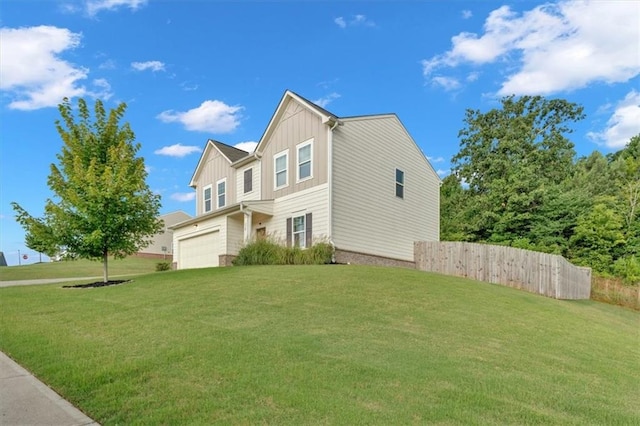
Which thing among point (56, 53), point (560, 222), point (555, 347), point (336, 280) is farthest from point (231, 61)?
point (560, 222)

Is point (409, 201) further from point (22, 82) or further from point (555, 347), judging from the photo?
point (22, 82)

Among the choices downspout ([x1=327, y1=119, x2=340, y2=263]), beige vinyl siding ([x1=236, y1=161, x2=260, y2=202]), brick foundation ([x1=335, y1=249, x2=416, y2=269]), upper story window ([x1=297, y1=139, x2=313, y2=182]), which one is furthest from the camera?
beige vinyl siding ([x1=236, y1=161, x2=260, y2=202])

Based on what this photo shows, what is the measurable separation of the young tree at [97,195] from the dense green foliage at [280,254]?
374cm

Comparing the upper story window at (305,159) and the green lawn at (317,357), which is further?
the upper story window at (305,159)

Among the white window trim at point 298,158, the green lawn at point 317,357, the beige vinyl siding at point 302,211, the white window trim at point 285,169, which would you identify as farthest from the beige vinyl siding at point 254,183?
the green lawn at point 317,357

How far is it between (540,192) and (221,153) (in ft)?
63.7

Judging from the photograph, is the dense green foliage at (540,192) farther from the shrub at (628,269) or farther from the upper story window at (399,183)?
the upper story window at (399,183)

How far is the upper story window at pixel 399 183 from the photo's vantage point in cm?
1994

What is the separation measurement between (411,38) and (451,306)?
11038 mm

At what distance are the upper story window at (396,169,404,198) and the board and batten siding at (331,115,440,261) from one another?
0.23 m

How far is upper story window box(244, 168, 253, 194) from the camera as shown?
68.9 ft

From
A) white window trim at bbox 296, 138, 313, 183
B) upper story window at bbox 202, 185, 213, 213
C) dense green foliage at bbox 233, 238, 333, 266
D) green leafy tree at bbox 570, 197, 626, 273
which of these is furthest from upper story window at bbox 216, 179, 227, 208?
green leafy tree at bbox 570, 197, 626, 273

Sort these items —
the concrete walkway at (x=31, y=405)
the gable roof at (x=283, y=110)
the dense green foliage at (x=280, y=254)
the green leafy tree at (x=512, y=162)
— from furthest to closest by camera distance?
the green leafy tree at (x=512, y=162) → the gable roof at (x=283, y=110) → the dense green foliage at (x=280, y=254) → the concrete walkway at (x=31, y=405)

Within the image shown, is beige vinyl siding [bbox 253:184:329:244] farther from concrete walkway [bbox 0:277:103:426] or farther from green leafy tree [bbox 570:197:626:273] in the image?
green leafy tree [bbox 570:197:626:273]
